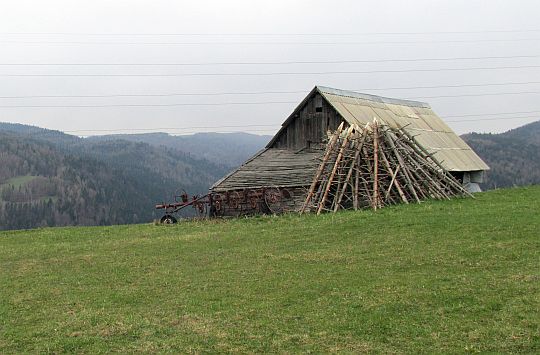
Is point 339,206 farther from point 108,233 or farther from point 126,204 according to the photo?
point 126,204

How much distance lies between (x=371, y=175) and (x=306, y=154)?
8.28 m

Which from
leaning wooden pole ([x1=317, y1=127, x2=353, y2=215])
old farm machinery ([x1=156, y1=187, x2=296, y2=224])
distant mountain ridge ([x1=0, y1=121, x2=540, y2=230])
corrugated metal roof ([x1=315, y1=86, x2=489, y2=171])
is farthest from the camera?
distant mountain ridge ([x1=0, y1=121, x2=540, y2=230])

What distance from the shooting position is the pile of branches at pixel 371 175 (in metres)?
27.9

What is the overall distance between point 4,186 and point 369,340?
180m

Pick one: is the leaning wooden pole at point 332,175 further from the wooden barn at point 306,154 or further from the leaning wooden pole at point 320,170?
the wooden barn at point 306,154

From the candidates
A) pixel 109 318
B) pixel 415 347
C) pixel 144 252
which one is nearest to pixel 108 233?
pixel 144 252

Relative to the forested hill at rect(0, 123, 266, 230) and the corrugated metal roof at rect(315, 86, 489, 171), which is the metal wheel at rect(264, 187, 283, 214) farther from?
the forested hill at rect(0, 123, 266, 230)

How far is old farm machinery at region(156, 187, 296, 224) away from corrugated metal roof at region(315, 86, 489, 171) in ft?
19.9

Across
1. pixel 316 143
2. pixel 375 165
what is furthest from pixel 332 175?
pixel 316 143

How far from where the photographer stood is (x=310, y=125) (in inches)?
1437

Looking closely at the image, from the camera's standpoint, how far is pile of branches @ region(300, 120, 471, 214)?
27.9 metres

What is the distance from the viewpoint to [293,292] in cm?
1314

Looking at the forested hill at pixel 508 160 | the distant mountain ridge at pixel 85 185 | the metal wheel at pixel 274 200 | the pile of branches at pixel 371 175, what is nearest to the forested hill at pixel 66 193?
the distant mountain ridge at pixel 85 185

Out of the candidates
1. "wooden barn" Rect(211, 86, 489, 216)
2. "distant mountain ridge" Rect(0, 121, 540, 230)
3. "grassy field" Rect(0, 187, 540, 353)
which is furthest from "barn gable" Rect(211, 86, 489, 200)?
"distant mountain ridge" Rect(0, 121, 540, 230)
